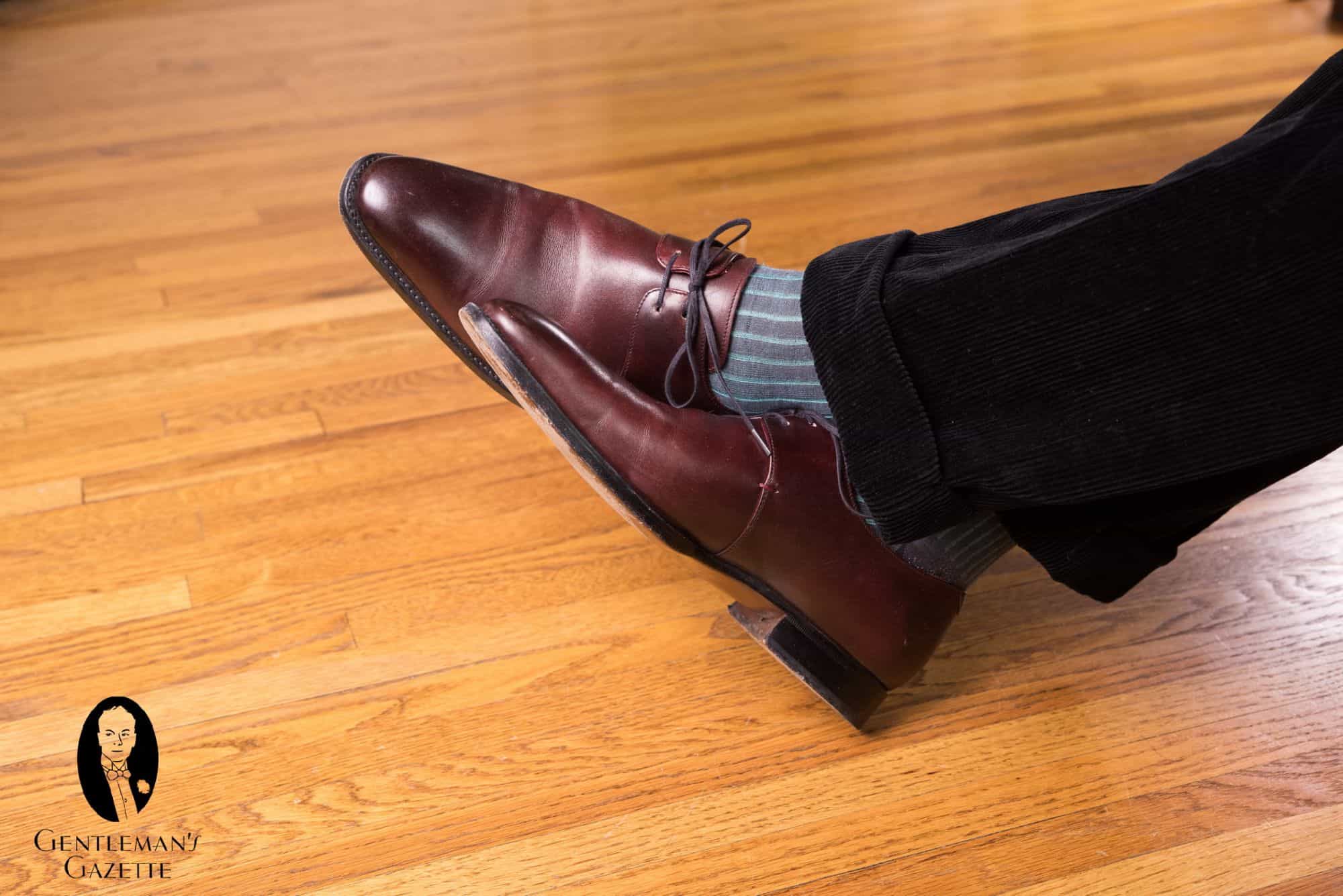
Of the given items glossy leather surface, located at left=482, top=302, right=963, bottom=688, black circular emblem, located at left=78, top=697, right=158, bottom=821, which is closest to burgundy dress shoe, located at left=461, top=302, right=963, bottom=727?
glossy leather surface, located at left=482, top=302, right=963, bottom=688

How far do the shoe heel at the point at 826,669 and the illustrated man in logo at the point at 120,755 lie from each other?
38 centimetres

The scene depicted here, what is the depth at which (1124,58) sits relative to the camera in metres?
1.93

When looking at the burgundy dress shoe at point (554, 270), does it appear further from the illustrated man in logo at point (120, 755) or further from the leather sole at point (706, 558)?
the illustrated man in logo at point (120, 755)

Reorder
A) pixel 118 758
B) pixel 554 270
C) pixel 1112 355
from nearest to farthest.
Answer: pixel 1112 355 → pixel 118 758 → pixel 554 270

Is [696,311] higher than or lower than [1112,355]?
lower

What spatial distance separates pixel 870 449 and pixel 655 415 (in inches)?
5.0

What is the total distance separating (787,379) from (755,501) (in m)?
0.11

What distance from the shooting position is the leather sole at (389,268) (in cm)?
80

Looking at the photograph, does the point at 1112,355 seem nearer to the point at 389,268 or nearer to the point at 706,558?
the point at 706,558

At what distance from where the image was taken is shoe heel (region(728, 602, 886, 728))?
71 centimetres

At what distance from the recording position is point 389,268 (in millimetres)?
813

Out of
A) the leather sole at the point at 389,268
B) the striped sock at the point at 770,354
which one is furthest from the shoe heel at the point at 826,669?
the leather sole at the point at 389,268

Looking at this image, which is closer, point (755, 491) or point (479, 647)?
point (755, 491)

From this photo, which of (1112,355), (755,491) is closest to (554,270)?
(755,491)
